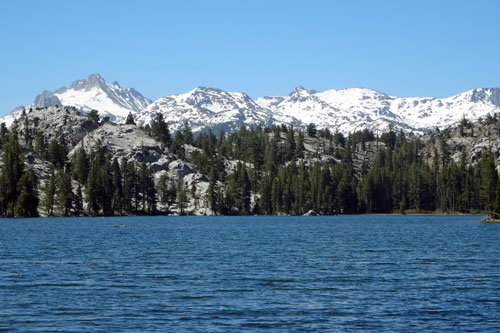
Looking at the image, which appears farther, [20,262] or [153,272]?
[20,262]

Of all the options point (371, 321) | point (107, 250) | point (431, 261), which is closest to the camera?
point (371, 321)

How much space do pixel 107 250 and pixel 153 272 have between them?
2566cm

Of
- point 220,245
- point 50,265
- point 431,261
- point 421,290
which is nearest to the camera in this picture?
point 421,290

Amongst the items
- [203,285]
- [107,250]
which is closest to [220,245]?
[107,250]

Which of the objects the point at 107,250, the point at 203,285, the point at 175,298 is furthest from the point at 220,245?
the point at 175,298

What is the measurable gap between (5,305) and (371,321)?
2334 centimetres

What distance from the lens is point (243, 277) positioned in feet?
187

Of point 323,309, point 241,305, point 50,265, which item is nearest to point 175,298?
point 241,305

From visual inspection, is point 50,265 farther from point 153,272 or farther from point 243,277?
point 243,277

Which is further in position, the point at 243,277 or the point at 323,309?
the point at 243,277

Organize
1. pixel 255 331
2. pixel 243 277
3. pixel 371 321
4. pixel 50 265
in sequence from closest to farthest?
1. pixel 255 331
2. pixel 371 321
3. pixel 243 277
4. pixel 50 265

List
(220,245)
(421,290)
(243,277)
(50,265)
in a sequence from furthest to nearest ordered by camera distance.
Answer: (220,245), (50,265), (243,277), (421,290)

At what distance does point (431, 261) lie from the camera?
71.1 meters

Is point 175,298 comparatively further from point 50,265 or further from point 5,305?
point 50,265
